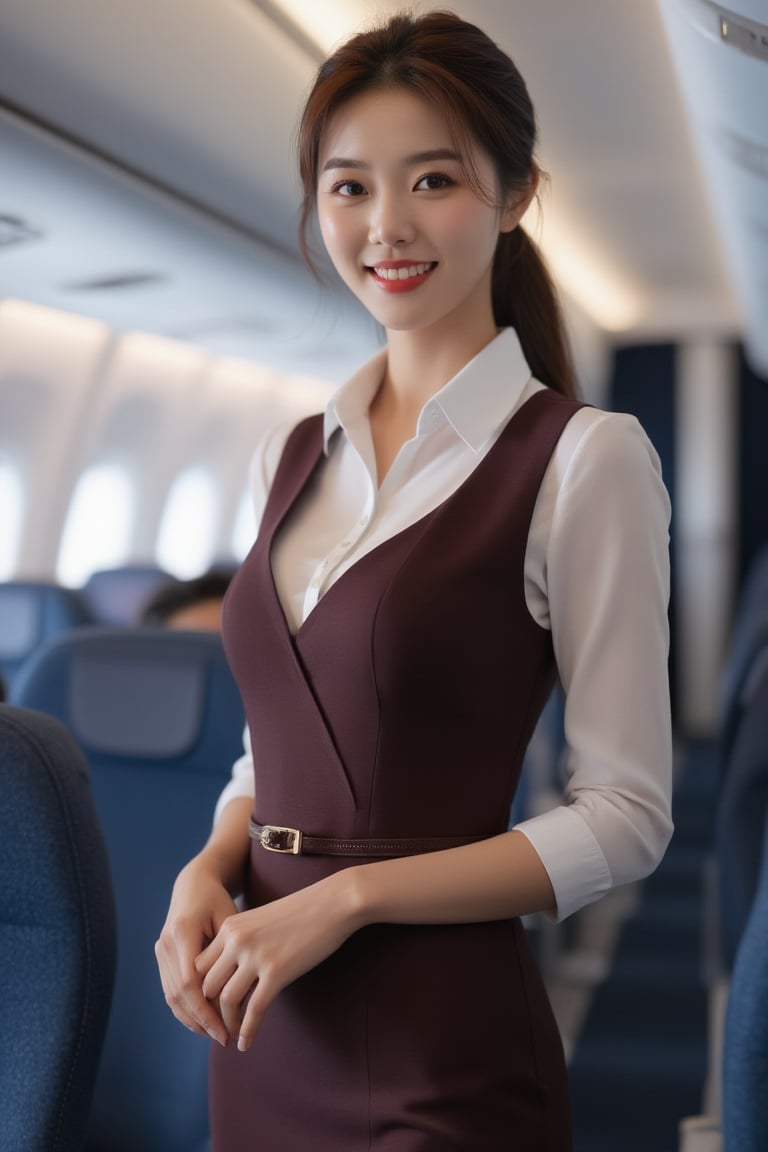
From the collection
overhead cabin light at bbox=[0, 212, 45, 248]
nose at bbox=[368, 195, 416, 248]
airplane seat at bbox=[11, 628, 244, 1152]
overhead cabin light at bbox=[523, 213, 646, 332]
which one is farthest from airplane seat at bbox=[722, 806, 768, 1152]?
overhead cabin light at bbox=[523, 213, 646, 332]

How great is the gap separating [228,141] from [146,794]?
1.95m

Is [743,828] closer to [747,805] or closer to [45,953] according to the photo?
[747,805]

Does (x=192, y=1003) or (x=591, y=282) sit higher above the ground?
(x=591, y=282)

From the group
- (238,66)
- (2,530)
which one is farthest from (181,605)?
(2,530)

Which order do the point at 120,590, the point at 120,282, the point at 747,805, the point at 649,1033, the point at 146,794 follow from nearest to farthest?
the point at 146,794
the point at 747,805
the point at 649,1033
the point at 120,282
the point at 120,590

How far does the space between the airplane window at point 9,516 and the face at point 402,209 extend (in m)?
5.58

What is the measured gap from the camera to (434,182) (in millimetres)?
1406

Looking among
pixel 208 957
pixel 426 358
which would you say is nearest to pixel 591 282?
pixel 426 358

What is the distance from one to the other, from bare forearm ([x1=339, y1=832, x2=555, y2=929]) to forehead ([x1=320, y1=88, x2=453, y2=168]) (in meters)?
0.71

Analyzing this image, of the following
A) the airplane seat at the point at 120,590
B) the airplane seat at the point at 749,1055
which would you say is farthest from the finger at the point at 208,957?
the airplane seat at the point at 120,590

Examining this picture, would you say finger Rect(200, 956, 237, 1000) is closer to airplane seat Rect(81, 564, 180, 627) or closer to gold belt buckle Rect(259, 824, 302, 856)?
gold belt buckle Rect(259, 824, 302, 856)

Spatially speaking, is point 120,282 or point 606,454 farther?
point 120,282

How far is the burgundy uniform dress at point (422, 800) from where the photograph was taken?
1.32m

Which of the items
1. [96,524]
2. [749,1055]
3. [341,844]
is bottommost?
[749,1055]
